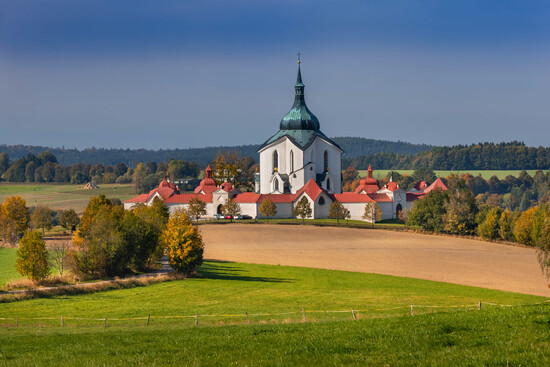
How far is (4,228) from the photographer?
8594cm

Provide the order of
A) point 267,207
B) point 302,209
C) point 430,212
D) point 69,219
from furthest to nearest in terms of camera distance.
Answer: point 267,207
point 302,209
point 430,212
point 69,219

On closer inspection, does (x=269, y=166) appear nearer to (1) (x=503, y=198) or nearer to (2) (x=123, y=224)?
(2) (x=123, y=224)

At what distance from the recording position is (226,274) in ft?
182

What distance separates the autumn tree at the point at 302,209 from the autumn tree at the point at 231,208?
8.76 metres

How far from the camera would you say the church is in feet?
349

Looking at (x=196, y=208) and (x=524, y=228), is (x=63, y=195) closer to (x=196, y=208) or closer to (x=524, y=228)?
(x=196, y=208)

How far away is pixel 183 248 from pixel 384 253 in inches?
1024

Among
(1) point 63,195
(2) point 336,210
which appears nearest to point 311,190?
(2) point 336,210

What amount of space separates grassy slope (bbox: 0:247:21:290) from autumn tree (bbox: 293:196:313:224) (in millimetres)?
40533

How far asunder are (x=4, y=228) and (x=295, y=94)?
52611mm

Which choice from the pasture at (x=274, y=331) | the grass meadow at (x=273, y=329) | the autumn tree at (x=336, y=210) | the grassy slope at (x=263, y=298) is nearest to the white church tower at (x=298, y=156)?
the autumn tree at (x=336, y=210)

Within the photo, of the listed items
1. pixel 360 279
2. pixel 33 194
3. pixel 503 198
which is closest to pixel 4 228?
pixel 360 279

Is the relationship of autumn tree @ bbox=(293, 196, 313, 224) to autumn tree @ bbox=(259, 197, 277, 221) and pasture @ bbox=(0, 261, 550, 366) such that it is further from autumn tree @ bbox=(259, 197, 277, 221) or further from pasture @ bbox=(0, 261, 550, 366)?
pasture @ bbox=(0, 261, 550, 366)

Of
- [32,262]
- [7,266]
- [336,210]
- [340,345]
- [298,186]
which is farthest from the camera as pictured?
[298,186]
